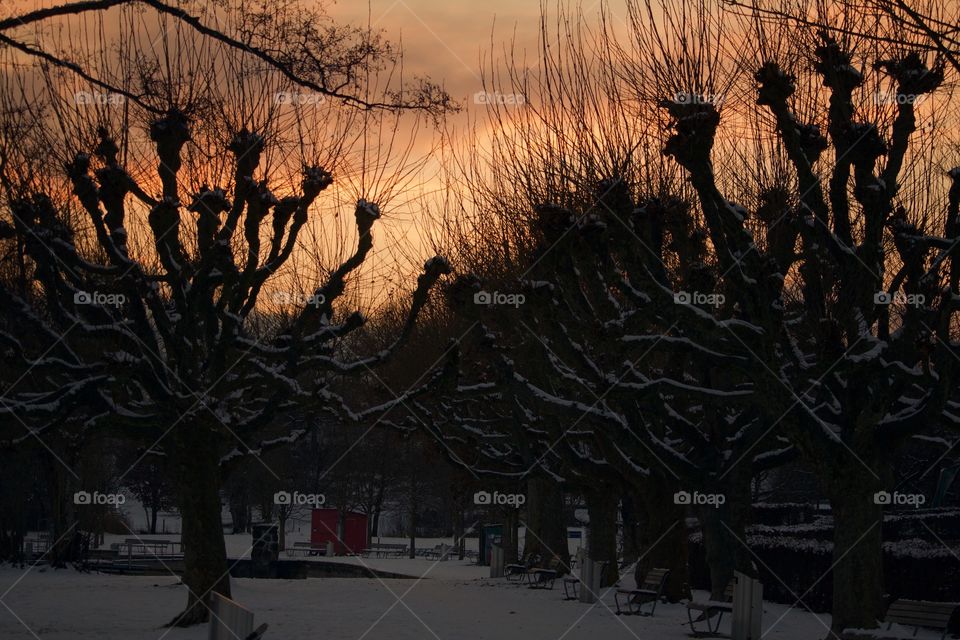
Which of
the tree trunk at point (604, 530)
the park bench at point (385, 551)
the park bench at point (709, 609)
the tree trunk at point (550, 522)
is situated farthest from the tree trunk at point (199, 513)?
the park bench at point (385, 551)

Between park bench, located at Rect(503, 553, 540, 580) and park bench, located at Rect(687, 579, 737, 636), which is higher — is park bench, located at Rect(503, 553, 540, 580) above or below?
below

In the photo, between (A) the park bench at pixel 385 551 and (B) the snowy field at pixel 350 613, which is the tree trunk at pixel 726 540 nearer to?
(B) the snowy field at pixel 350 613

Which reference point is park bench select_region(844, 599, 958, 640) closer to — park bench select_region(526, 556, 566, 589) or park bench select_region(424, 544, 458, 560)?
park bench select_region(526, 556, 566, 589)

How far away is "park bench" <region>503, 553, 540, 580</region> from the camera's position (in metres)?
28.4

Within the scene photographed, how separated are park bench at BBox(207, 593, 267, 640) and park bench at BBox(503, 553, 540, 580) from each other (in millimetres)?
21997

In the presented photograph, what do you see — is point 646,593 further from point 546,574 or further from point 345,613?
point 546,574

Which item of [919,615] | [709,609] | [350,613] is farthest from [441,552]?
[919,615]

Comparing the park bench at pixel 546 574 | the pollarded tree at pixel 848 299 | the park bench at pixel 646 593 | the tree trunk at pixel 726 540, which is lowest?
the park bench at pixel 546 574

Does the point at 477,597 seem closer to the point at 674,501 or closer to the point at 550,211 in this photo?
the point at 674,501

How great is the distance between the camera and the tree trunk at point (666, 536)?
20.1 metres

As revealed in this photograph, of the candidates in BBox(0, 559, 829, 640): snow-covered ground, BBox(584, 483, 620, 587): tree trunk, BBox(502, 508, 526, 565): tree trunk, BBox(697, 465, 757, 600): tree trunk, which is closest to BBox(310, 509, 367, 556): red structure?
BBox(502, 508, 526, 565): tree trunk

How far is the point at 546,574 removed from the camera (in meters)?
25.1

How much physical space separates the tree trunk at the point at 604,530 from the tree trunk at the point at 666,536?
389 centimetres

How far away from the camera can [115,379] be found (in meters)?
14.1
